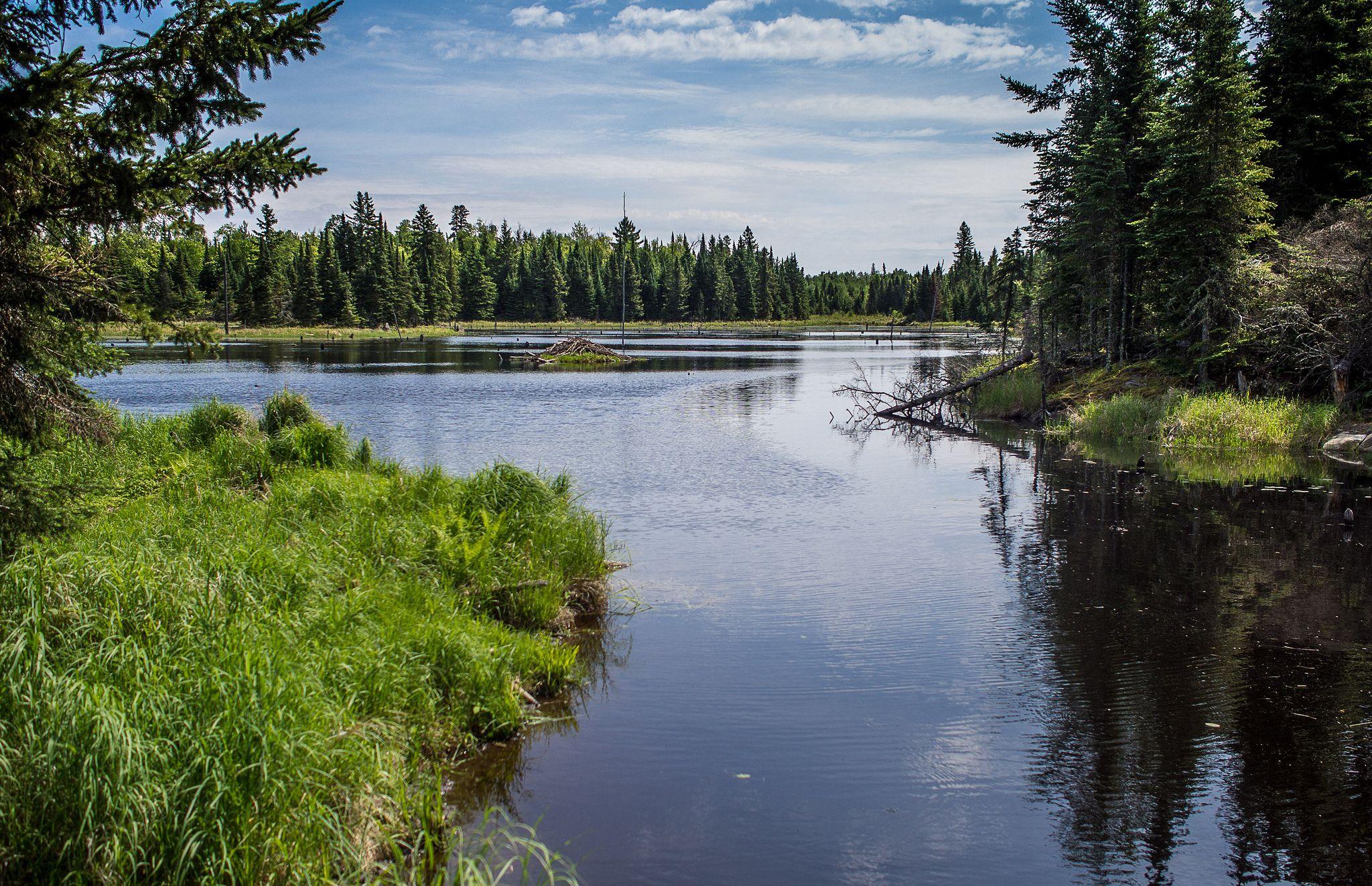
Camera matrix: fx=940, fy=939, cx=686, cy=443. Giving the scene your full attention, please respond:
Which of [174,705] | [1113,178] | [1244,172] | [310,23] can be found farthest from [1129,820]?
[1113,178]

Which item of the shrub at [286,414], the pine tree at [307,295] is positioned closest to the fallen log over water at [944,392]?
the shrub at [286,414]

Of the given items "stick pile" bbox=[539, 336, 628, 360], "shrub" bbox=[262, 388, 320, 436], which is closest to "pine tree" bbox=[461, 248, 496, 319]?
"stick pile" bbox=[539, 336, 628, 360]

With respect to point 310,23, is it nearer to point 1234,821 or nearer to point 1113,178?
point 1234,821

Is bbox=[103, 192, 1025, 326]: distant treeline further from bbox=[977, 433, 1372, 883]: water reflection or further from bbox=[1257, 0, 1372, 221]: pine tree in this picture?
bbox=[977, 433, 1372, 883]: water reflection

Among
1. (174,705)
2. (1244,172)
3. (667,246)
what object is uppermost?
(667,246)

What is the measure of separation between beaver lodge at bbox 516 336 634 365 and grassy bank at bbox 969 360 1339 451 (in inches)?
1172

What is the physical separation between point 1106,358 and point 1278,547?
18.5 metres

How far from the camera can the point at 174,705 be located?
504 cm

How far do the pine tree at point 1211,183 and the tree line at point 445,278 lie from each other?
59965mm

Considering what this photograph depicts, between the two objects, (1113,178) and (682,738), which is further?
(1113,178)

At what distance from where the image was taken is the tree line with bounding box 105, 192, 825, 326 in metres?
87.2

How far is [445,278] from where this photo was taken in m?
109

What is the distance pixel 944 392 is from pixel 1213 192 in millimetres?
9870

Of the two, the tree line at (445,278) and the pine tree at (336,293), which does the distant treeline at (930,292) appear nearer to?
the tree line at (445,278)
